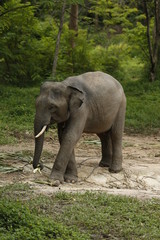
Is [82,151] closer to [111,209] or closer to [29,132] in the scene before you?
[29,132]

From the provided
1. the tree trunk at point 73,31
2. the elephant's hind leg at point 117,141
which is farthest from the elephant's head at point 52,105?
the tree trunk at point 73,31

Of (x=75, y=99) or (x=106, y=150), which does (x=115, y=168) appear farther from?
(x=75, y=99)

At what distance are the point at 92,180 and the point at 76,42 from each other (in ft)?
35.3

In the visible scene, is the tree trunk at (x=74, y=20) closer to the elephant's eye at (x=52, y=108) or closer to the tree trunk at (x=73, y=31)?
the tree trunk at (x=73, y=31)

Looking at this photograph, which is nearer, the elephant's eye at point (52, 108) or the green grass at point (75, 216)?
the green grass at point (75, 216)

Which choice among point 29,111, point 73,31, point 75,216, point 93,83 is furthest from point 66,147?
point 73,31

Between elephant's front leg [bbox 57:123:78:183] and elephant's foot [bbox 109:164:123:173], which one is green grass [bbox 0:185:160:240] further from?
elephant's foot [bbox 109:164:123:173]

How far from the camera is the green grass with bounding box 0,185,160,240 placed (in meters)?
5.55

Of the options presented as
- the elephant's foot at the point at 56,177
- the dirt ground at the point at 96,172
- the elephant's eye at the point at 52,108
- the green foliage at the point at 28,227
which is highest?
the elephant's eye at the point at 52,108

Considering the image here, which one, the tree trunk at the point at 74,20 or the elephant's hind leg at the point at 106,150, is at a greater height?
the tree trunk at the point at 74,20

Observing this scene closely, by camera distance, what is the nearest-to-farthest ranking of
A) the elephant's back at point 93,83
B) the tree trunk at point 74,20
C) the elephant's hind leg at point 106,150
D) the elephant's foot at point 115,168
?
the elephant's back at point 93,83
the elephant's foot at point 115,168
the elephant's hind leg at point 106,150
the tree trunk at point 74,20

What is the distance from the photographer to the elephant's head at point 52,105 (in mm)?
8180

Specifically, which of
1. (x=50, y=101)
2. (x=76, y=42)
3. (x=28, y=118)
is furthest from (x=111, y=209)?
(x=76, y=42)

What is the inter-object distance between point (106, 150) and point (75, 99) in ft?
5.98
